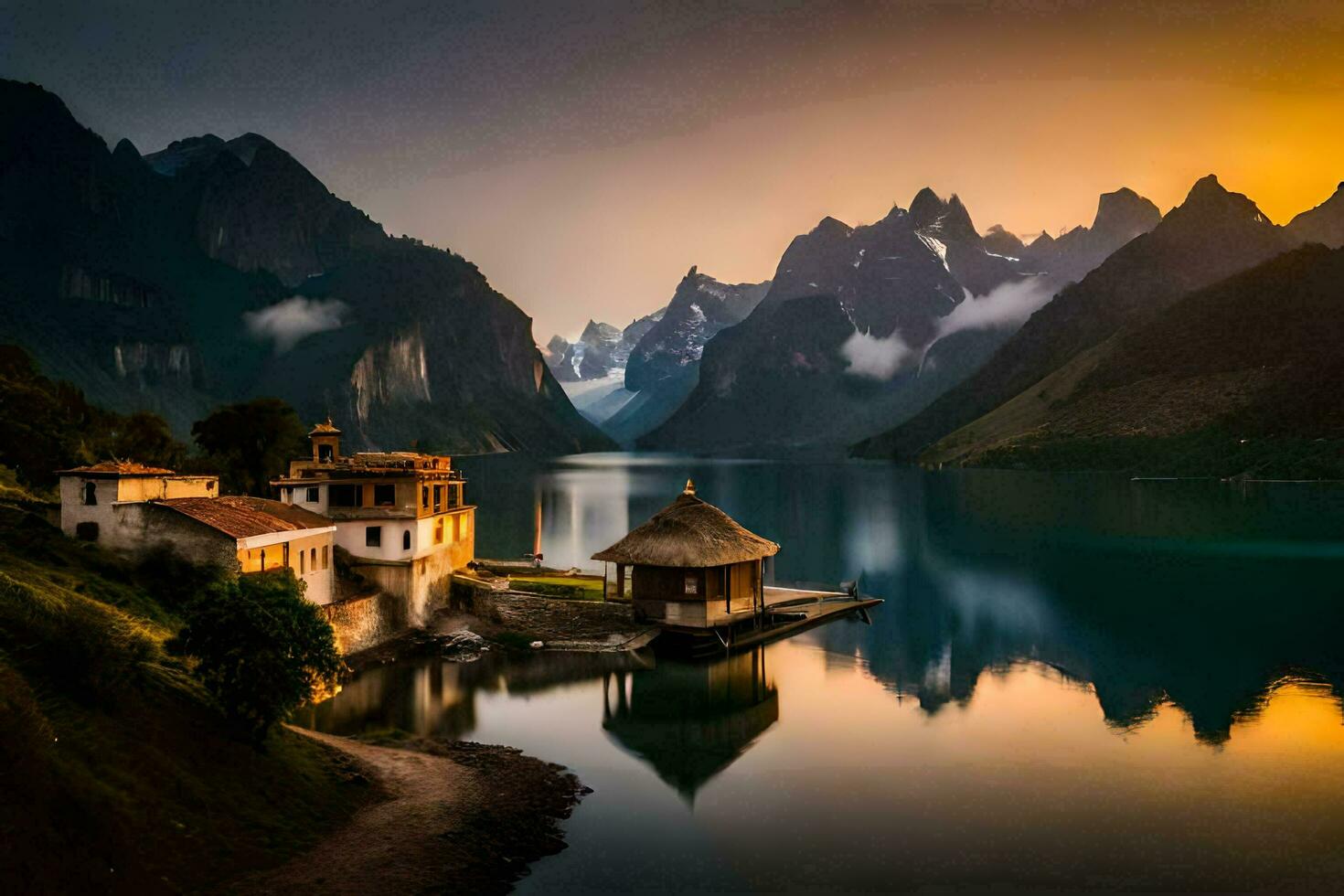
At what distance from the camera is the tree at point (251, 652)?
23.5 m

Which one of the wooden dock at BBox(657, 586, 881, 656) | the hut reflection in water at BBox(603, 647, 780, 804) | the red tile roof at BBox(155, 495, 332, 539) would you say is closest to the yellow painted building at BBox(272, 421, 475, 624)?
the red tile roof at BBox(155, 495, 332, 539)

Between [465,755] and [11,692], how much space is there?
46.5 feet

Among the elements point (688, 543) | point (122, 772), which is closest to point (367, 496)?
point (688, 543)

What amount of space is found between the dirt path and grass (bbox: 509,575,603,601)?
56.1 feet

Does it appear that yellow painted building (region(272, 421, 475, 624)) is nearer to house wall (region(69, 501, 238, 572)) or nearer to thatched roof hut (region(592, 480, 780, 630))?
thatched roof hut (region(592, 480, 780, 630))

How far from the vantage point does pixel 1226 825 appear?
2522cm

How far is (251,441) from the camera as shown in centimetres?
7344

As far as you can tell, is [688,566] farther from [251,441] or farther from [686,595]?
[251,441]

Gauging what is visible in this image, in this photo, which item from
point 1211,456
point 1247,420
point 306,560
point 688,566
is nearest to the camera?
point 306,560

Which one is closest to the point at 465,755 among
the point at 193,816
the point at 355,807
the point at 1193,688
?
the point at 355,807

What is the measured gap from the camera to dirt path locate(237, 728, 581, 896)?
2038 cm

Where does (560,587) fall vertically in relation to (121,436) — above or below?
below

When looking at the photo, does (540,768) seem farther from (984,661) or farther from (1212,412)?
(1212,412)

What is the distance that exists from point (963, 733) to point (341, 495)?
3025 centimetres
